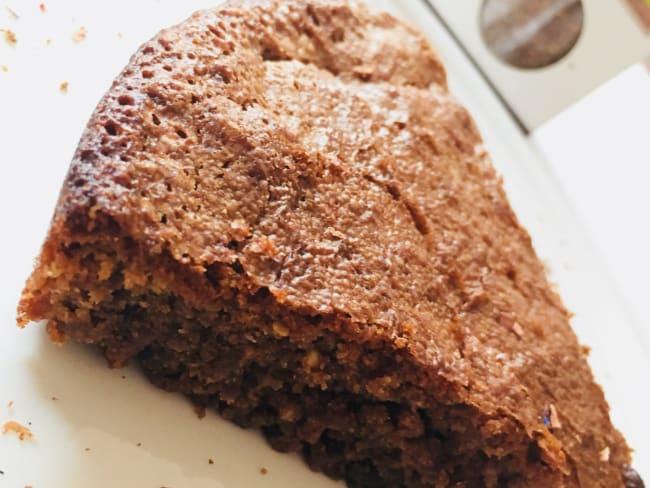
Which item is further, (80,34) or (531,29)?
(531,29)

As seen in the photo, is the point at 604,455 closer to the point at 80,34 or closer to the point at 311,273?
the point at 311,273

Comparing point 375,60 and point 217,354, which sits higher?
point 375,60

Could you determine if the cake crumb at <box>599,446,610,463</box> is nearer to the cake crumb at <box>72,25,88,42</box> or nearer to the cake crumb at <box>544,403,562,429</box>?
the cake crumb at <box>544,403,562,429</box>

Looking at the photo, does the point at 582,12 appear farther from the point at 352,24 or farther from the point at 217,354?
the point at 217,354

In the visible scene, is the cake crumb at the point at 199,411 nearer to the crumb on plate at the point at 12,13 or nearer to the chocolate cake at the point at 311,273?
the chocolate cake at the point at 311,273

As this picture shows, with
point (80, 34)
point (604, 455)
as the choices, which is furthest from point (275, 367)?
point (80, 34)

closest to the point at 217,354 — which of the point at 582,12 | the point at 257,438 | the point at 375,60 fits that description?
the point at 257,438
